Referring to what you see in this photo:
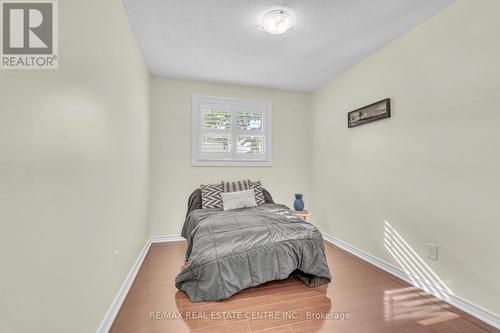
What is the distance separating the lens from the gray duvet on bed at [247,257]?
1.97 meters

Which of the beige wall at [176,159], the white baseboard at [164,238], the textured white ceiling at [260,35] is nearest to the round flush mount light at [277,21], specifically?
the textured white ceiling at [260,35]

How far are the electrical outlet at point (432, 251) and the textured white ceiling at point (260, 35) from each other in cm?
219

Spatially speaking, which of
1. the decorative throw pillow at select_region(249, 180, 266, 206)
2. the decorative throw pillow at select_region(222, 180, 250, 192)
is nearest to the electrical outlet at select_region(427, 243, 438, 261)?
the decorative throw pillow at select_region(249, 180, 266, 206)

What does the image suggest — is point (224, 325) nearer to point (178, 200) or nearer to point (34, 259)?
point (34, 259)

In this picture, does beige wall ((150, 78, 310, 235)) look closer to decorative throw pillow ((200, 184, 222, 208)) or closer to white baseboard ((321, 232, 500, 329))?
decorative throw pillow ((200, 184, 222, 208))

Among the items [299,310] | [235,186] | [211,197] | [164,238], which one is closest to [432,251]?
[299,310]

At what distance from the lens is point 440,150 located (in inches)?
80.3

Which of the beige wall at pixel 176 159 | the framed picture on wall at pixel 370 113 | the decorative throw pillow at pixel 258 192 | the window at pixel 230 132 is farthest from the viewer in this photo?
the window at pixel 230 132

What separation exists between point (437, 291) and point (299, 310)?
1346mm

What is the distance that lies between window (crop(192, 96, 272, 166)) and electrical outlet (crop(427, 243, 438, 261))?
8.19ft

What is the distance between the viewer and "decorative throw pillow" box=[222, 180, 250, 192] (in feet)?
11.3

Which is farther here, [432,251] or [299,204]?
[299,204]

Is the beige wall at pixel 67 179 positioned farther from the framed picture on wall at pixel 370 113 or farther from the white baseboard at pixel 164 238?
the framed picture on wall at pixel 370 113

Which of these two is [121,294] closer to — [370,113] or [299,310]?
[299,310]
